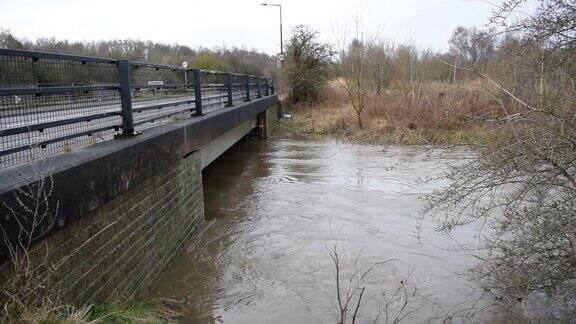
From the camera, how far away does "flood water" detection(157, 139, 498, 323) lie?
5.75 m

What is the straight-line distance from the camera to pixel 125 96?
5676 millimetres

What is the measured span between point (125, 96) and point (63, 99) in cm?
103

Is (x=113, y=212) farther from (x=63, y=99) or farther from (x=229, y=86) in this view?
(x=229, y=86)

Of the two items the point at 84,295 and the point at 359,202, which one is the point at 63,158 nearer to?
the point at 84,295

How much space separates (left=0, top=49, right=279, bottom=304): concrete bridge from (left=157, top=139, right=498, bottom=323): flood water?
0.73m

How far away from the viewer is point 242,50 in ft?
268

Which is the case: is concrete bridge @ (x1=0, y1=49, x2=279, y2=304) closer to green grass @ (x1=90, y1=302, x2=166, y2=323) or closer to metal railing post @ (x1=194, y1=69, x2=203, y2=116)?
green grass @ (x1=90, y1=302, x2=166, y2=323)

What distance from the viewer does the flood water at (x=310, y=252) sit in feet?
18.9

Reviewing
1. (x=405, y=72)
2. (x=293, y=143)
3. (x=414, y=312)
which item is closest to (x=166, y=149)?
(x=414, y=312)

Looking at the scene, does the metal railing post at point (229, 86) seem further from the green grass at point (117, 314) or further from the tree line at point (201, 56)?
the tree line at point (201, 56)

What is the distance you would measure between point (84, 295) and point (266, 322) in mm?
2028

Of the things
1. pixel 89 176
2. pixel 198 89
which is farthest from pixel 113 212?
pixel 198 89

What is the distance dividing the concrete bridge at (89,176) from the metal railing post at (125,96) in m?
0.01

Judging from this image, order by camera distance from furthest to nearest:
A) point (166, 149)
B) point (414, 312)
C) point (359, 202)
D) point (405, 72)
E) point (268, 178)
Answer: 1. point (405, 72)
2. point (268, 178)
3. point (359, 202)
4. point (166, 149)
5. point (414, 312)
